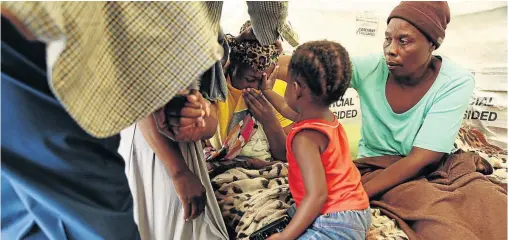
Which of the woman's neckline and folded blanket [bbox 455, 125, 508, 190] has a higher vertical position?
the woman's neckline

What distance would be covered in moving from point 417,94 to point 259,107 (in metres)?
0.55

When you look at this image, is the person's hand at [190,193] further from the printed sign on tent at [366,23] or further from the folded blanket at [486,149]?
the printed sign on tent at [366,23]

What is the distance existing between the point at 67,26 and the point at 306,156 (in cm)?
72

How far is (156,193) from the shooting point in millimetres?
1157

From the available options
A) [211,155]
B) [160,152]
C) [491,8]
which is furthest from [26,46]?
[491,8]

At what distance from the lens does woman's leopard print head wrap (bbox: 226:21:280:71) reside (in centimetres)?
134

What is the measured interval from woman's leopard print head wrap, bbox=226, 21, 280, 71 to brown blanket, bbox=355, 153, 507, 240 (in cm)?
53

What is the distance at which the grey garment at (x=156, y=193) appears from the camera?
1136mm

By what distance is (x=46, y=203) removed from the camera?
2.34 ft

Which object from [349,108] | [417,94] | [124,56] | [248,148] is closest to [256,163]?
[248,148]

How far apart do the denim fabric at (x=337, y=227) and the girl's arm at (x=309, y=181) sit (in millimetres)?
23

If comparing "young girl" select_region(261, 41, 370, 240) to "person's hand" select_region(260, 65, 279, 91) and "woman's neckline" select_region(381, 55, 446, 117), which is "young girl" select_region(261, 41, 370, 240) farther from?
"woman's neckline" select_region(381, 55, 446, 117)

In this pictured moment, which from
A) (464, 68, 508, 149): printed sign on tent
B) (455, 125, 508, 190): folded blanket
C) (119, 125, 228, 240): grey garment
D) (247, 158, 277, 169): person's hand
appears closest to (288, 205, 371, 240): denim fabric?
(119, 125, 228, 240): grey garment

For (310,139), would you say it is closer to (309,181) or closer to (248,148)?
(309,181)
